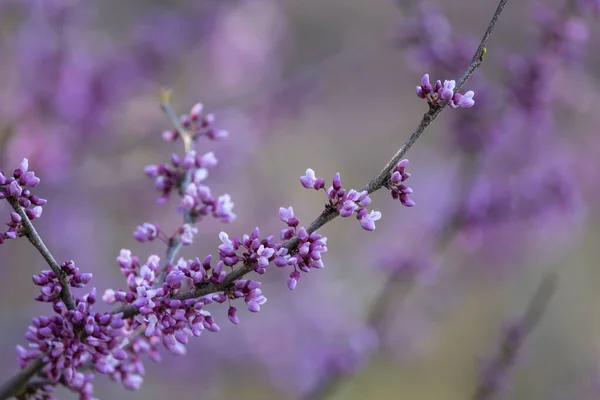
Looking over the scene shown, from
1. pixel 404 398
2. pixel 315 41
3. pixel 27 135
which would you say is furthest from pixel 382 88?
pixel 27 135

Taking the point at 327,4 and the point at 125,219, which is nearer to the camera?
the point at 125,219

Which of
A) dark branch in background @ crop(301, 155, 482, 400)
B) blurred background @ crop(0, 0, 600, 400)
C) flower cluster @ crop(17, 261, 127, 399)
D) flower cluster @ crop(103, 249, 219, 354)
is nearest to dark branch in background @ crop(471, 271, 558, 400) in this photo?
blurred background @ crop(0, 0, 600, 400)

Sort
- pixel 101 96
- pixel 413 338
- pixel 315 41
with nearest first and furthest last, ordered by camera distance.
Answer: pixel 101 96
pixel 413 338
pixel 315 41

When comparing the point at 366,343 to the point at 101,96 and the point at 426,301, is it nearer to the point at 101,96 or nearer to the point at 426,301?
the point at 426,301

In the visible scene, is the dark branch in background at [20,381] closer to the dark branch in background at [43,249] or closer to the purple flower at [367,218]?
the dark branch in background at [43,249]

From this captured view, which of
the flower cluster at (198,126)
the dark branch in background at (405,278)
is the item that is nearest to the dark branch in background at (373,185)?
the flower cluster at (198,126)

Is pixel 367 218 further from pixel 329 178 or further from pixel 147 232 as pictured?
pixel 329 178
